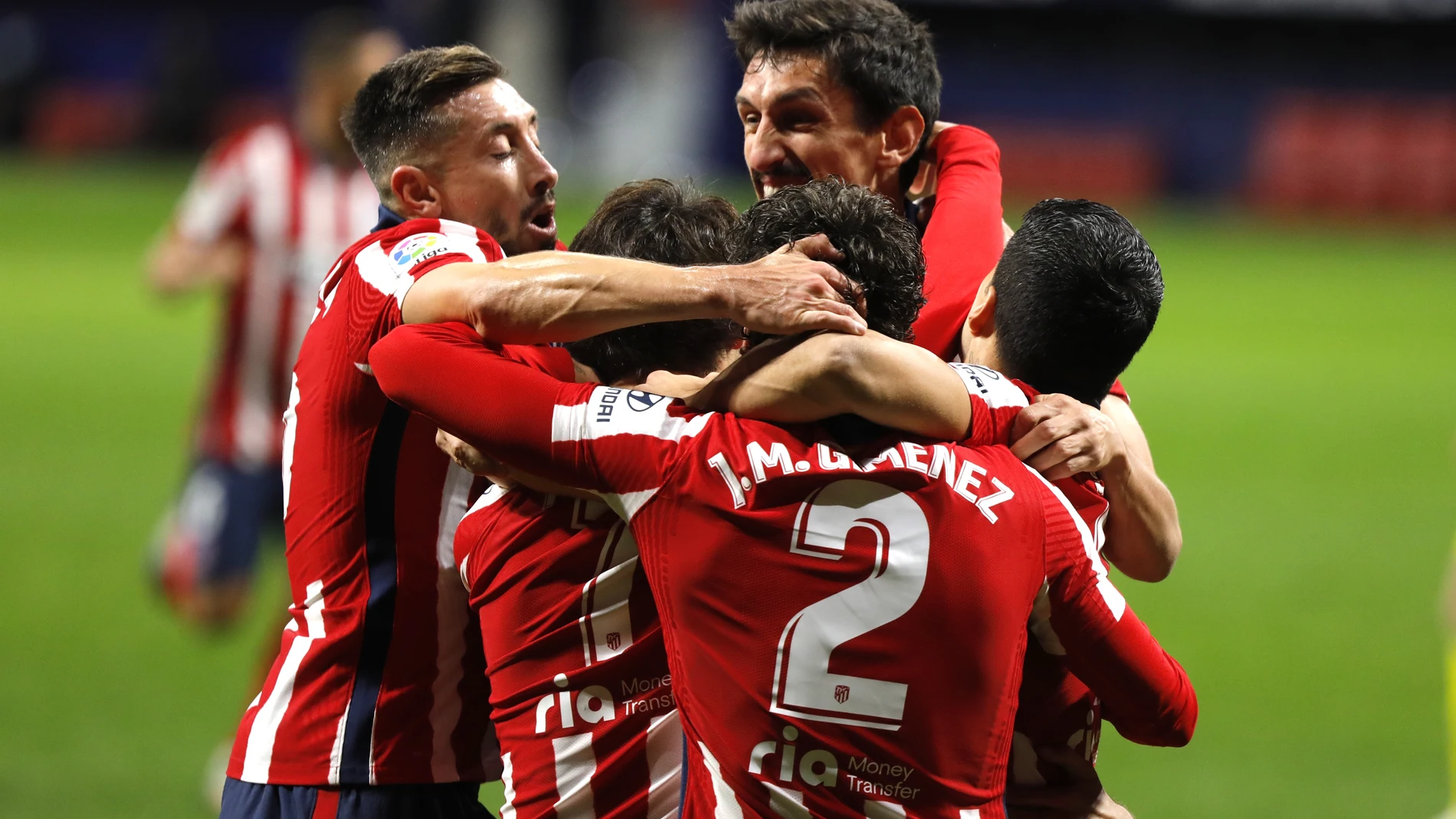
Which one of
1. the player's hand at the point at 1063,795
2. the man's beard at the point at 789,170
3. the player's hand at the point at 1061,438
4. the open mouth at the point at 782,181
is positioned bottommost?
the player's hand at the point at 1063,795

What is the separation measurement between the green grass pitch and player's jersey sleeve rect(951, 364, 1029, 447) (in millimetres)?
5058

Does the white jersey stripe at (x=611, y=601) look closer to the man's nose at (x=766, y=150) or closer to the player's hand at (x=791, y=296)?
the player's hand at (x=791, y=296)

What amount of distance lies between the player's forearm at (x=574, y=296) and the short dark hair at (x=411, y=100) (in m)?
0.66

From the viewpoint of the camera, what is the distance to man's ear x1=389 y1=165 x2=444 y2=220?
→ 10.3ft

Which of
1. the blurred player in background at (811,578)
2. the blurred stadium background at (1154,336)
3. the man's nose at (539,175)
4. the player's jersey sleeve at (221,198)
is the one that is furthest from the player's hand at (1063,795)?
the player's jersey sleeve at (221,198)

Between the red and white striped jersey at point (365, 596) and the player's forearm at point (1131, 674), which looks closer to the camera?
the player's forearm at point (1131, 674)

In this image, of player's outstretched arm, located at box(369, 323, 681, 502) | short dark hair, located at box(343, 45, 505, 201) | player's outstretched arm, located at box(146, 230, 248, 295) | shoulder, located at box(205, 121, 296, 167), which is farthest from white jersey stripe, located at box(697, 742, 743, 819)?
shoulder, located at box(205, 121, 296, 167)

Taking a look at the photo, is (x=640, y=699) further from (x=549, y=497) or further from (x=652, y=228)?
(x=652, y=228)

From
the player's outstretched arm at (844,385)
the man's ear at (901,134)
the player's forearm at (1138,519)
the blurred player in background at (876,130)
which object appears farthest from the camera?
the man's ear at (901,134)

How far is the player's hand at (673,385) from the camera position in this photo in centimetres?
254

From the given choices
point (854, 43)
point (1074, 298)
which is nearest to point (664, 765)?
point (1074, 298)

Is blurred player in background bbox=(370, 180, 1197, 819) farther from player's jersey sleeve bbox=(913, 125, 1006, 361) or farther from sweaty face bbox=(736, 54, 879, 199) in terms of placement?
sweaty face bbox=(736, 54, 879, 199)

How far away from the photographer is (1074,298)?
2.57 metres

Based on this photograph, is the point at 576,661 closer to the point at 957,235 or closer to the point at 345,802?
the point at 345,802
